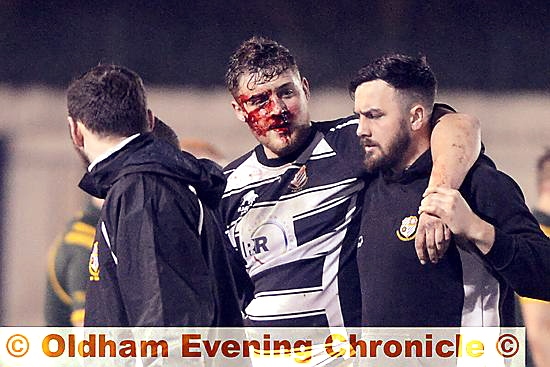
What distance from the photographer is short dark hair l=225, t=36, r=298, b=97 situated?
64.6 inches

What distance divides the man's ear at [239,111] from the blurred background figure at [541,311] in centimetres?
54

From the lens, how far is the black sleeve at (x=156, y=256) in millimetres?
1354

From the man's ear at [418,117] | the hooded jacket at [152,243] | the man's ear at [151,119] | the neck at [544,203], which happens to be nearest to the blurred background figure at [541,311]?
the neck at [544,203]

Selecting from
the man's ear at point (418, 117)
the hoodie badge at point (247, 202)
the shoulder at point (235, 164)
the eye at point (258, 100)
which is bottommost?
the hoodie badge at point (247, 202)

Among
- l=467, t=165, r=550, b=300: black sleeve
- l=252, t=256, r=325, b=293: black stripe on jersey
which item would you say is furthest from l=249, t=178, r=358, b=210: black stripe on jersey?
l=467, t=165, r=550, b=300: black sleeve

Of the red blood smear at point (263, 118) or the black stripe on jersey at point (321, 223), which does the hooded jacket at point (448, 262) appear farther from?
the red blood smear at point (263, 118)

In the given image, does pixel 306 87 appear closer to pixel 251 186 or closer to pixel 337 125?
pixel 337 125

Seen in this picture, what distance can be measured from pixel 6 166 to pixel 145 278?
49 centimetres

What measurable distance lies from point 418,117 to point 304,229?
0.92 feet

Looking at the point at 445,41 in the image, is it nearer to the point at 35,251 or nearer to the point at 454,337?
the point at 454,337

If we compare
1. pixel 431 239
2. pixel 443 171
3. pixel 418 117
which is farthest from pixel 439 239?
pixel 418 117

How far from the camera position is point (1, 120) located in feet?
5.57

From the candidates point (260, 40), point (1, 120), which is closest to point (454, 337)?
point (260, 40)

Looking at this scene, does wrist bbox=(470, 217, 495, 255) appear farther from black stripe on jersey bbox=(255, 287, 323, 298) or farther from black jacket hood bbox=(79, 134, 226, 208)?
black jacket hood bbox=(79, 134, 226, 208)
